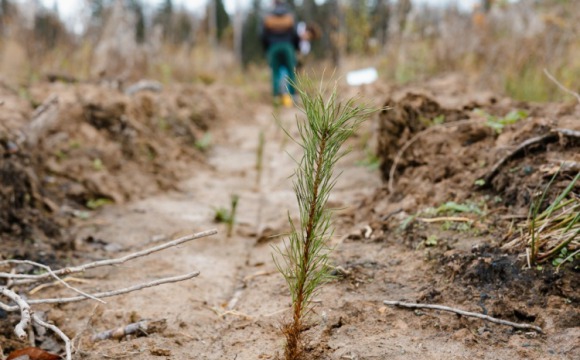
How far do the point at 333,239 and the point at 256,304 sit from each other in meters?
0.64

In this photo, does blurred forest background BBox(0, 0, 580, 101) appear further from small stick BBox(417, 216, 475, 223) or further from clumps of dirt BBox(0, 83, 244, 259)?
small stick BBox(417, 216, 475, 223)

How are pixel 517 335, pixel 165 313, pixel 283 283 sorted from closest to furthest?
pixel 517 335, pixel 165 313, pixel 283 283

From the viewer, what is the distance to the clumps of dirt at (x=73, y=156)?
262 centimetres

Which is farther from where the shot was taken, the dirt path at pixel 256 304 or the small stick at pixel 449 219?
the small stick at pixel 449 219

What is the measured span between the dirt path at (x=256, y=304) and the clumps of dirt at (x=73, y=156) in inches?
11.0

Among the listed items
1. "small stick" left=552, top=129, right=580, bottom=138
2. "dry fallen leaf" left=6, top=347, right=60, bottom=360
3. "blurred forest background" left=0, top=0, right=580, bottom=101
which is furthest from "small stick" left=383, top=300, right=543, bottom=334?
"blurred forest background" left=0, top=0, right=580, bottom=101

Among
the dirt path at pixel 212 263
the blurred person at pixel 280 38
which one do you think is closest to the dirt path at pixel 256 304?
the dirt path at pixel 212 263

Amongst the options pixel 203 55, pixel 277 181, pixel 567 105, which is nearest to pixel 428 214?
pixel 567 105

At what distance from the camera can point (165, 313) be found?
76.3 inches

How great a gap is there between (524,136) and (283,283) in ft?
4.50

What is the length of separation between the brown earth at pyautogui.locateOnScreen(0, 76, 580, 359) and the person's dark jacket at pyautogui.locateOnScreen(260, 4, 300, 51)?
5164 mm

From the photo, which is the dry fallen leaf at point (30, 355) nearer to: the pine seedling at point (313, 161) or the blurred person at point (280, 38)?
the pine seedling at point (313, 161)

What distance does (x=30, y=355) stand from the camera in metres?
1.55

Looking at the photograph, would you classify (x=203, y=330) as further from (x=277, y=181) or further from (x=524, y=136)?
(x=277, y=181)
